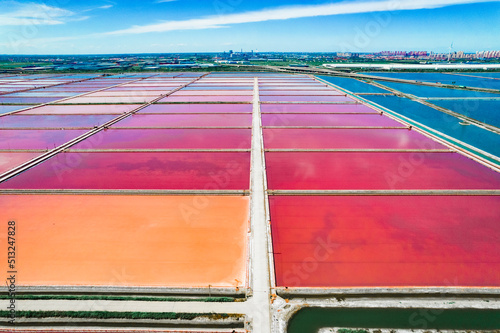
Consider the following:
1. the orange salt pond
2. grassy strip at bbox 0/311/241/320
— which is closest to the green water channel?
grassy strip at bbox 0/311/241/320

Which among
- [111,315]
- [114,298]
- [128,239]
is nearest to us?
[111,315]

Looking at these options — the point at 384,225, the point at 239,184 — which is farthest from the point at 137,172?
the point at 384,225

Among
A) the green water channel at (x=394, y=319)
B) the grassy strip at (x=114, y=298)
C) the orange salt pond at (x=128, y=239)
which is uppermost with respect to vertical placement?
the orange salt pond at (x=128, y=239)

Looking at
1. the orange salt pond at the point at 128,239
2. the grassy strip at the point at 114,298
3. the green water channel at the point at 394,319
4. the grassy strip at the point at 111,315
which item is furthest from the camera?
the orange salt pond at the point at 128,239

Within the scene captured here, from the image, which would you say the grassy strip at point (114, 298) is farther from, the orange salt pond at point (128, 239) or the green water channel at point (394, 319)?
the green water channel at point (394, 319)

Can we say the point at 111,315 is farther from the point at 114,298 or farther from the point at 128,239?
the point at 128,239

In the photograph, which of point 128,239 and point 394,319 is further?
point 128,239

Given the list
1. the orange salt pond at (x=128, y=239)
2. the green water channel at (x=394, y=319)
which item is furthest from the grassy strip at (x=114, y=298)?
the green water channel at (x=394, y=319)

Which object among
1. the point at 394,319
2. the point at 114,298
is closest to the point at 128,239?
the point at 114,298

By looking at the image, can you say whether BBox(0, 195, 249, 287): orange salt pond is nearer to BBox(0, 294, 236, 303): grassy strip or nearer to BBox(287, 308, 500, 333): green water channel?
BBox(0, 294, 236, 303): grassy strip
